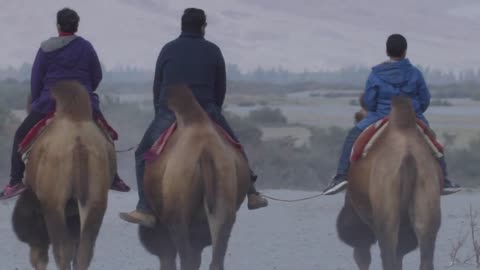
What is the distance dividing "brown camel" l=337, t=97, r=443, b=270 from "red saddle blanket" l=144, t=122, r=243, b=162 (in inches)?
38.2

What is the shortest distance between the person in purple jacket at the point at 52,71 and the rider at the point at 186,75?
1.47 feet

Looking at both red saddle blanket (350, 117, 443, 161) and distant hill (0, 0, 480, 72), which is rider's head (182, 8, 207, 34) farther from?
distant hill (0, 0, 480, 72)

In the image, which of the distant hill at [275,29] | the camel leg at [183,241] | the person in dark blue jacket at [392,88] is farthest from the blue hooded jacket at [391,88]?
the distant hill at [275,29]

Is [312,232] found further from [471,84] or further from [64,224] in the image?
[471,84]

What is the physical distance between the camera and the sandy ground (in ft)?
47.4

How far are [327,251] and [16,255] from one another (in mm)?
3182

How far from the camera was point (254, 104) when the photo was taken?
57438 millimetres

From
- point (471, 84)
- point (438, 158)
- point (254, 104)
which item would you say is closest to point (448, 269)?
point (438, 158)

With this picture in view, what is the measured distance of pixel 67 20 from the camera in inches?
441

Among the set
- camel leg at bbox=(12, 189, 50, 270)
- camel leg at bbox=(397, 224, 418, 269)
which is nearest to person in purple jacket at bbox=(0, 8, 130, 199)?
camel leg at bbox=(12, 189, 50, 270)

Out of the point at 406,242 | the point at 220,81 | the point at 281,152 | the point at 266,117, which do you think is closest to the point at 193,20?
the point at 220,81

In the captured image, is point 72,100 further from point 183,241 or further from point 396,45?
point 396,45

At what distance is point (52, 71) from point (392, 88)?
250 cm

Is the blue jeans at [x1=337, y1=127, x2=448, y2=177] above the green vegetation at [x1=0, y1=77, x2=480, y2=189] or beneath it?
above
